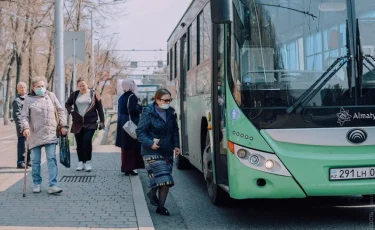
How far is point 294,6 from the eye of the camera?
6.71m

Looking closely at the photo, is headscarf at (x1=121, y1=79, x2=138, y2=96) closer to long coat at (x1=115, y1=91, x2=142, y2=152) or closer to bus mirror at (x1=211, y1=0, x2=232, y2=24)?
long coat at (x1=115, y1=91, x2=142, y2=152)

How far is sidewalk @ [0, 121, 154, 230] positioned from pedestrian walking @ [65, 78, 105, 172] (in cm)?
67

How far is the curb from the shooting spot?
6723 millimetres

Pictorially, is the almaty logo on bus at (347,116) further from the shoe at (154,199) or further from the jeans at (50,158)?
the jeans at (50,158)

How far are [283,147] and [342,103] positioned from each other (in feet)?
2.61

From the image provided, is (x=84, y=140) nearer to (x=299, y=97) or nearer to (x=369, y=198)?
(x=369, y=198)

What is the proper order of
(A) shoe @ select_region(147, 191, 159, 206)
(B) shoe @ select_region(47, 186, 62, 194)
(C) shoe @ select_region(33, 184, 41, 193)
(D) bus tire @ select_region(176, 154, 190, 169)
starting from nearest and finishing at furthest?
(A) shoe @ select_region(147, 191, 159, 206) → (B) shoe @ select_region(47, 186, 62, 194) → (C) shoe @ select_region(33, 184, 41, 193) → (D) bus tire @ select_region(176, 154, 190, 169)

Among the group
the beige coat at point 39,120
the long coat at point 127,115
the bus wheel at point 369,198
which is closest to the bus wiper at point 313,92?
the bus wheel at point 369,198

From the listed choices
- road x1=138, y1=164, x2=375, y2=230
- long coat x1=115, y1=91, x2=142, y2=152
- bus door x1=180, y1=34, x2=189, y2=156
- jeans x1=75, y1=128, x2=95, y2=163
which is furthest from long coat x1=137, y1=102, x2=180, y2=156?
jeans x1=75, y1=128, x2=95, y2=163

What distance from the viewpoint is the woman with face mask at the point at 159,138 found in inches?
301

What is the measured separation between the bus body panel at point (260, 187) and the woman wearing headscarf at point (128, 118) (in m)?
4.52

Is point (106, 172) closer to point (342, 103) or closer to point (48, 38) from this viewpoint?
point (342, 103)

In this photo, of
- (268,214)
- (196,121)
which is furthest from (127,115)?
(268,214)

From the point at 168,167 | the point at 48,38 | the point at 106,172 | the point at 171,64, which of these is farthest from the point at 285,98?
the point at 48,38
